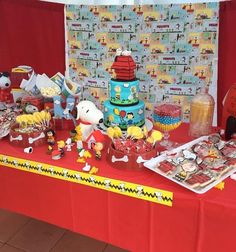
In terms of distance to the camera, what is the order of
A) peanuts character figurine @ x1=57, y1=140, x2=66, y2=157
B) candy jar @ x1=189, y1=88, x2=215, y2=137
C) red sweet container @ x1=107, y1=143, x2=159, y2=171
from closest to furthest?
red sweet container @ x1=107, y1=143, x2=159, y2=171
peanuts character figurine @ x1=57, y1=140, x2=66, y2=157
candy jar @ x1=189, y1=88, x2=215, y2=137

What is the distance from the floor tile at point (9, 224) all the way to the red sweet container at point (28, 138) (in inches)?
30.8

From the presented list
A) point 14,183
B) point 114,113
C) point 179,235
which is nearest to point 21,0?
point 114,113

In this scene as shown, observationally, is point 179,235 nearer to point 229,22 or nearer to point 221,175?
point 221,175

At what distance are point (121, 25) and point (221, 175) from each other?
0.89 metres

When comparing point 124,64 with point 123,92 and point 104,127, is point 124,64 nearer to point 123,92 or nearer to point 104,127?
point 123,92

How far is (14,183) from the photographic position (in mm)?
1227

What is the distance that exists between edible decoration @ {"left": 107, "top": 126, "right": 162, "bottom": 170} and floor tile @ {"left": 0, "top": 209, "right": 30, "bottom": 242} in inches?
40.5

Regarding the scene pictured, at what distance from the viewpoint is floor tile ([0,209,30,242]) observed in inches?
70.6

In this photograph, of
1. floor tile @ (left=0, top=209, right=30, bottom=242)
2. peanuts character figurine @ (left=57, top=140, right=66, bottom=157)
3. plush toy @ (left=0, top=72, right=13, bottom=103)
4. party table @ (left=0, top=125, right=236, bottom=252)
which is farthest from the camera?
floor tile @ (left=0, top=209, right=30, bottom=242)

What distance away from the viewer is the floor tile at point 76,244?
5.48 ft

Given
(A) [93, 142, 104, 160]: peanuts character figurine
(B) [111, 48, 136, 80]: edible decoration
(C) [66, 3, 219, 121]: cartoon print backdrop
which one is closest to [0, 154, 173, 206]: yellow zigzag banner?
(A) [93, 142, 104, 160]: peanuts character figurine

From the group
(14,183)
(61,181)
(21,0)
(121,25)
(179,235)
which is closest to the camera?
(179,235)

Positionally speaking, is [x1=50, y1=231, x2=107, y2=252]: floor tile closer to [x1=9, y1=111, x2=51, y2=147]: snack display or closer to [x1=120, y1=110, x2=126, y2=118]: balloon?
[x1=9, y1=111, x2=51, y2=147]: snack display

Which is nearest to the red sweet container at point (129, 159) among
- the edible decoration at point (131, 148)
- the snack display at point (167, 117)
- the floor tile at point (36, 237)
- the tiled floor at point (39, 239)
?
the edible decoration at point (131, 148)
